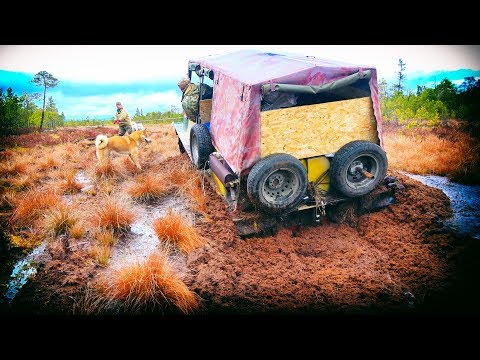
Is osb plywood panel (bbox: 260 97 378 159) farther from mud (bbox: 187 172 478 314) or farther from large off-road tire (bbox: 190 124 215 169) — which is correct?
large off-road tire (bbox: 190 124 215 169)

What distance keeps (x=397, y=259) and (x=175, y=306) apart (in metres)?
2.63

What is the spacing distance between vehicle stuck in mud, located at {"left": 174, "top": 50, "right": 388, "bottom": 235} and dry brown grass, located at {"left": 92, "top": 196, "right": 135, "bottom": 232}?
4.65 ft

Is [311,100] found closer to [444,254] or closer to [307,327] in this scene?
[444,254]

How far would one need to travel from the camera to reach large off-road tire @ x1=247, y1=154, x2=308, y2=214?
3.90 m

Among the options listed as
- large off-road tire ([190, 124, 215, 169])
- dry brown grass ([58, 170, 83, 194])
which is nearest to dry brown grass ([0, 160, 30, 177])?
dry brown grass ([58, 170, 83, 194])

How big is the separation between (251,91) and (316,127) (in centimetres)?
101

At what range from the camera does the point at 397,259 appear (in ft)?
12.9

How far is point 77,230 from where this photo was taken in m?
4.34

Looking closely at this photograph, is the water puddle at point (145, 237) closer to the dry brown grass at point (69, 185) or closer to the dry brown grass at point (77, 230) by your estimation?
the dry brown grass at point (77, 230)

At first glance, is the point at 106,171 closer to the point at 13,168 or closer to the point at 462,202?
the point at 13,168

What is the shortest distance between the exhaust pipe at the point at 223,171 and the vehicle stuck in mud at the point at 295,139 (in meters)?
0.01

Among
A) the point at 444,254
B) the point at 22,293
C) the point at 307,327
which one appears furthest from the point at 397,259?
the point at 22,293

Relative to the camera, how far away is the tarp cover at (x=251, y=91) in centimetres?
392

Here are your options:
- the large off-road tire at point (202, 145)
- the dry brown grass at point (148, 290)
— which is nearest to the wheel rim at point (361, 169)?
the large off-road tire at point (202, 145)
